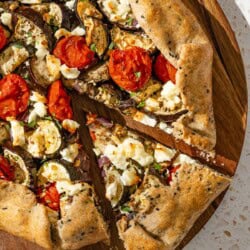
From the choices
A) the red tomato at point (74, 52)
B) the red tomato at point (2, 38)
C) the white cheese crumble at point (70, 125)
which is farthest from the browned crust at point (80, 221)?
the red tomato at point (2, 38)

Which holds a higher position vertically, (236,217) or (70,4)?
(70,4)

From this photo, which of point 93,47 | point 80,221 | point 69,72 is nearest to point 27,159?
point 80,221

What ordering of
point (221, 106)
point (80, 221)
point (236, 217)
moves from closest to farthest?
point (80, 221) < point (221, 106) < point (236, 217)

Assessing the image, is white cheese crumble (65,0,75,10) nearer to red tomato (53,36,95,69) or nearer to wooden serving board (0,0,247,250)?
red tomato (53,36,95,69)

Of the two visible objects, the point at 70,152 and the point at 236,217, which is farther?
the point at 236,217

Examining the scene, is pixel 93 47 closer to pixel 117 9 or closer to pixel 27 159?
pixel 117 9

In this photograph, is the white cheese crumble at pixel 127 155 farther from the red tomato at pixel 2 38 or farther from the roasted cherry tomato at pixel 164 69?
the red tomato at pixel 2 38

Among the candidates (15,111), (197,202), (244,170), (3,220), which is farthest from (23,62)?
(244,170)
